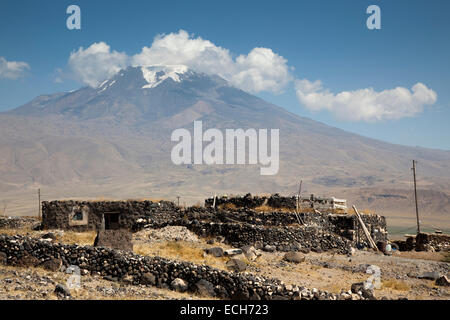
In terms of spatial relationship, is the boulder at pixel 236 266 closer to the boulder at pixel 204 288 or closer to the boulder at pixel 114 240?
the boulder at pixel 204 288

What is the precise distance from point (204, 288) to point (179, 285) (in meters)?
0.73

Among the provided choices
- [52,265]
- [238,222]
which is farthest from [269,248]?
[52,265]

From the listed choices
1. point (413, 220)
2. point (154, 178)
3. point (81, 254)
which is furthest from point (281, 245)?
point (154, 178)

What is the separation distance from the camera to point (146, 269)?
37.8 feet

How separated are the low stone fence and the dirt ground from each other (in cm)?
44

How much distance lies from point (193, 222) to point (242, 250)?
19.9 ft

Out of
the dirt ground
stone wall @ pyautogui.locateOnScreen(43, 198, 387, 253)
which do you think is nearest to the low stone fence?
the dirt ground

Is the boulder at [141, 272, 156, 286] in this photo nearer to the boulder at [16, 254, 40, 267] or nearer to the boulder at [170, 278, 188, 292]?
the boulder at [170, 278, 188, 292]

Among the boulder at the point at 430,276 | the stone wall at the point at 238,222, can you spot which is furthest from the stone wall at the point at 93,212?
the boulder at the point at 430,276

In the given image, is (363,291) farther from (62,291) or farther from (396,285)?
(62,291)

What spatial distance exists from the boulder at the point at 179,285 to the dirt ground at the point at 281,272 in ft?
0.79

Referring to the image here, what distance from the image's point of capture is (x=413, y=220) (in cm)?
8781
